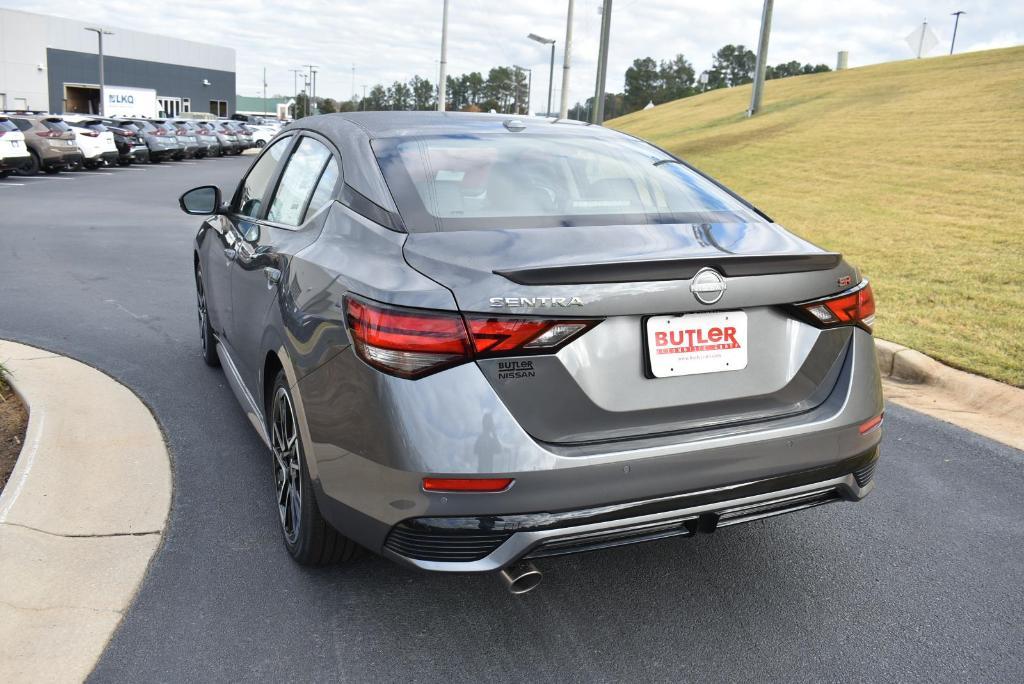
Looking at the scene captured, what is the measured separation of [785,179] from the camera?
1978cm

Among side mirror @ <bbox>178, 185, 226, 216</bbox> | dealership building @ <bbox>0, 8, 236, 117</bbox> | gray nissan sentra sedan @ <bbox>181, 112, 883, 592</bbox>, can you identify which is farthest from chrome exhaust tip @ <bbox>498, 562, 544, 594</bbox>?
dealership building @ <bbox>0, 8, 236, 117</bbox>

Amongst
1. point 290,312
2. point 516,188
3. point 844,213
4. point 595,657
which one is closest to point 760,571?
point 595,657

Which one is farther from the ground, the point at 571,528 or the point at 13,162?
the point at 571,528

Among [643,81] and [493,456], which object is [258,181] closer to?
[493,456]

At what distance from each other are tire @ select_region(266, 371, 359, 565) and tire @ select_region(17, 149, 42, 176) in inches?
937

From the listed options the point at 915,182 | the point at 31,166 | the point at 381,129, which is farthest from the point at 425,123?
the point at 31,166

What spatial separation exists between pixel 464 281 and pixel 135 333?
5100 millimetres

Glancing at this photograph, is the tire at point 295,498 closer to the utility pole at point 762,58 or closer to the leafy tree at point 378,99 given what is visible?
the utility pole at point 762,58

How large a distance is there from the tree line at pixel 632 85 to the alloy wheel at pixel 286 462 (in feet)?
408

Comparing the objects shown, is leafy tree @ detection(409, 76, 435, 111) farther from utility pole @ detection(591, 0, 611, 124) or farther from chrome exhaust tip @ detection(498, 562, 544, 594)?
chrome exhaust tip @ detection(498, 562, 544, 594)

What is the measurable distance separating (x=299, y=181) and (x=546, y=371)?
6.10ft

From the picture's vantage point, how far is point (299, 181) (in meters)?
3.89

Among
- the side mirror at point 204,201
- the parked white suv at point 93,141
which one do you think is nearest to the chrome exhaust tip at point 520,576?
the side mirror at point 204,201

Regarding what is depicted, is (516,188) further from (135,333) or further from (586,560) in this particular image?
(135,333)
